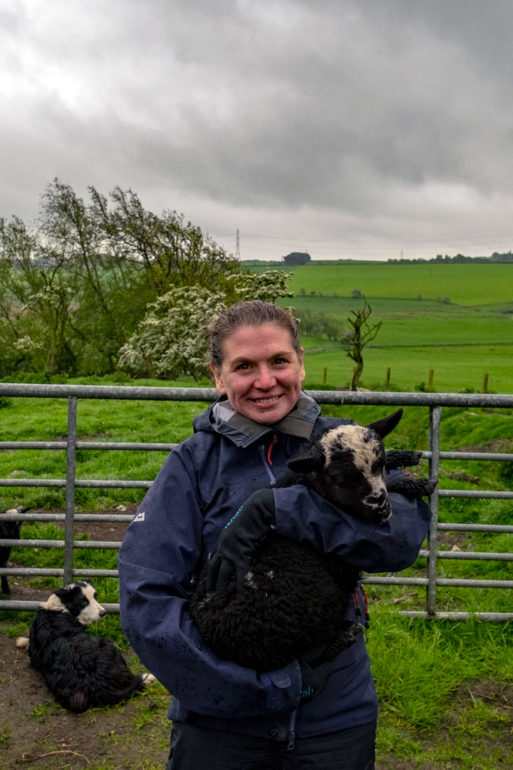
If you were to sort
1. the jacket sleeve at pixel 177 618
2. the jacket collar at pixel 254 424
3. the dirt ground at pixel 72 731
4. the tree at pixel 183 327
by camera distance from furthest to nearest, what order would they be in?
the tree at pixel 183 327 → the dirt ground at pixel 72 731 → the jacket collar at pixel 254 424 → the jacket sleeve at pixel 177 618

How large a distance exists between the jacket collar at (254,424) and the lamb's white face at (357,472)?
0.16m

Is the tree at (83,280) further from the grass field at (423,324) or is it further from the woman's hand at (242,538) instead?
the woman's hand at (242,538)

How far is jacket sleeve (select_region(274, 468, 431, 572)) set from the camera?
5.89 feet

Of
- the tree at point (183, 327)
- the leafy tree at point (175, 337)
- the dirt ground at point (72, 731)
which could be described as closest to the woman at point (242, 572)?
the dirt ground at point (72, 731)

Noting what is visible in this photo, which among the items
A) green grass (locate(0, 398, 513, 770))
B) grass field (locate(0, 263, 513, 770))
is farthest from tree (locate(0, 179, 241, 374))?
green grass (locate(0, 398, 513, 770))

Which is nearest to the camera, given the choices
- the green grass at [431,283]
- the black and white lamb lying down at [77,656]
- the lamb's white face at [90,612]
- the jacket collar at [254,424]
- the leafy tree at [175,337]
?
the jacket collar at [254,424]

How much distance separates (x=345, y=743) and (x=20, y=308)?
3405 centimetres

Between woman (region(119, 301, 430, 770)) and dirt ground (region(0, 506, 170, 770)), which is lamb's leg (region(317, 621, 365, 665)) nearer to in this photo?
woman (region(119, 301, 430, 770))

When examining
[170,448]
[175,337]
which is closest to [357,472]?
[170,448]

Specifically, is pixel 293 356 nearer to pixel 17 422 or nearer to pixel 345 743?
pixel 345 743

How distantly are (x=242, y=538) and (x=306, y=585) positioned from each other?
0.77 feet

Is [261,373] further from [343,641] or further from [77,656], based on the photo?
[77,656]

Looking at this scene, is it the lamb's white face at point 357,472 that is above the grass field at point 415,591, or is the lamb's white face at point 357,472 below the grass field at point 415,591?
above

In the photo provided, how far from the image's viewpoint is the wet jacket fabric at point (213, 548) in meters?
1.71
